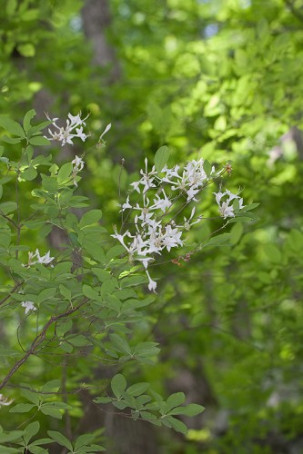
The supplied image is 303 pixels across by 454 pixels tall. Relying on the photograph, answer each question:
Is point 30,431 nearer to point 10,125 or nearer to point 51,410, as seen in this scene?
point 51,410

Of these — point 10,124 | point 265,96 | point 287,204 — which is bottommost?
point 287,204

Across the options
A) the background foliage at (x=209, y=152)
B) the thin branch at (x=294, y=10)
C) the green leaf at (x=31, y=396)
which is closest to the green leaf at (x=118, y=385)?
the green leaf at (x=31, y=396)

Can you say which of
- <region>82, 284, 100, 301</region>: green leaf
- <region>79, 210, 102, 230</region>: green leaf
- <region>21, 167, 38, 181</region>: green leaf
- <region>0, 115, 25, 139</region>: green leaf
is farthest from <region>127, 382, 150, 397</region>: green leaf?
<region>0, 115, 25, 139</region>: green leaf

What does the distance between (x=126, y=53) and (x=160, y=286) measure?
3.52 metres

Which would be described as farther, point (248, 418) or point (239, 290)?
point (248, 418)

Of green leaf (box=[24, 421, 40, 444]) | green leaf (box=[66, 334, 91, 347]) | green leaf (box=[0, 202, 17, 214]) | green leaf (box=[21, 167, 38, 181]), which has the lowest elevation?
green leaf (box=[24, 421, 40, 444])

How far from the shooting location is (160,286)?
4.27m

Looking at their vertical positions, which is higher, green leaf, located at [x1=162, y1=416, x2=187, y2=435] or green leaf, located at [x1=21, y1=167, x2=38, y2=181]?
green leaf, located at [x1=21, y1=167, x2=38, y2=181]

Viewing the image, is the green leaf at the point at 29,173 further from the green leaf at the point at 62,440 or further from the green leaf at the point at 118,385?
the green leaf at the point at 62,440

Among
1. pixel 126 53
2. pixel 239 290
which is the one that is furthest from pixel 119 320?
pixel 126 53

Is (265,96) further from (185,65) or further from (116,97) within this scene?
(185,65)

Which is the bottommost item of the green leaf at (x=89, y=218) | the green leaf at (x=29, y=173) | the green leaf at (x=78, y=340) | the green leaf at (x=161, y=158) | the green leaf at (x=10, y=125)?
the green leaf at (x=78, y=340)

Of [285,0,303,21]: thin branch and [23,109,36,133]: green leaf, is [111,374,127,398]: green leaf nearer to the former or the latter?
[23,109,36,133]: green leaf

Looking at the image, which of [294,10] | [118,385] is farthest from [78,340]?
[294,10]
